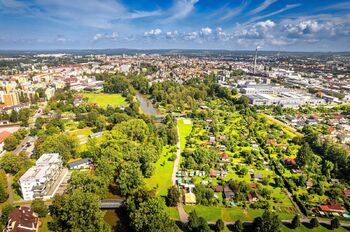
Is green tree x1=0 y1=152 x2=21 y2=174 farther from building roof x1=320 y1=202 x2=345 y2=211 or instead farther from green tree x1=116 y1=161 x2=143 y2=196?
building roof x1=320 y1=202 x2=345 y2=211

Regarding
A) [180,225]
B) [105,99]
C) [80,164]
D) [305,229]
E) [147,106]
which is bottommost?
[305,229]

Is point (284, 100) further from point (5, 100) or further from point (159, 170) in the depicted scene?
point (5, 100)

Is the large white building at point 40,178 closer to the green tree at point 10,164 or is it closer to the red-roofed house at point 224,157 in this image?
the green tree at point 10,164

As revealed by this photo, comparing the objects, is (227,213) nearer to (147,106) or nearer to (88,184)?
(88,184)

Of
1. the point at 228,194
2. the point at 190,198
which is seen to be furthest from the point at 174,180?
the point at 228,194

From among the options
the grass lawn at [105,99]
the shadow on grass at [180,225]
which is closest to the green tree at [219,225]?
the shadow on grass at [180,225]

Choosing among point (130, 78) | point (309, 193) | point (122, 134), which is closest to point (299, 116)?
point (309, 193)
